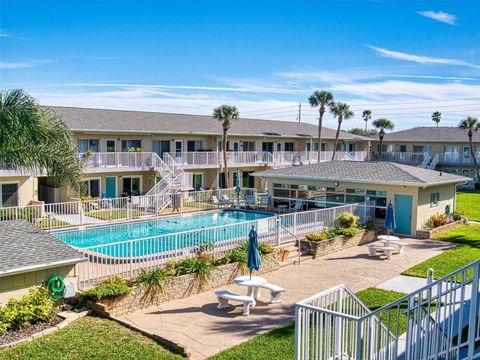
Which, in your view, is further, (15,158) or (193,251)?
(193,251)

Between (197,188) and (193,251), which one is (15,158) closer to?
(193,251)

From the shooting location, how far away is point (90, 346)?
1016 centimetres

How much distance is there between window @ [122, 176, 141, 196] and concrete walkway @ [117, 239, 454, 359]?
1799 cm

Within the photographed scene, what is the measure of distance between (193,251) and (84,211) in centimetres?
1166

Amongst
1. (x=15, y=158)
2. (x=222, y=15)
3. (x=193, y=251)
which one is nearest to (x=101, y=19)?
(x=222, y=15)

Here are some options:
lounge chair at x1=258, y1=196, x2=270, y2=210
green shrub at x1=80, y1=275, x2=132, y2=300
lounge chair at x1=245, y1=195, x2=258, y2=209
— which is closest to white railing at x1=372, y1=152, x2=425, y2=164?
lounge chair at x1=258, y1=196, x2=270, y2=210

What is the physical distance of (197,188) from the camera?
37.8m

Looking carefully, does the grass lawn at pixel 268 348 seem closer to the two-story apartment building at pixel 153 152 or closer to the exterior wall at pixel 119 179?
the two-story apartment building at pixel 153 152

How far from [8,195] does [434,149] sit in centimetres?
4227

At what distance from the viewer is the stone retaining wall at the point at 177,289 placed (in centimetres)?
1229

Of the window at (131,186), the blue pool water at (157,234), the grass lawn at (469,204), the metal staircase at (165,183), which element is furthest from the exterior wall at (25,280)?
the grass lawn at (469,204)

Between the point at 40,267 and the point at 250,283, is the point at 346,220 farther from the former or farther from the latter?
the point at 40,267

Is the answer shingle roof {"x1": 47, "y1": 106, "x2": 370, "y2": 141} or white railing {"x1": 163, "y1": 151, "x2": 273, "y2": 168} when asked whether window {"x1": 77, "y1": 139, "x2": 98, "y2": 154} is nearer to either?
shingle roof {"x1": 47, "y1": 106, "x2": 370, "y2": 141}

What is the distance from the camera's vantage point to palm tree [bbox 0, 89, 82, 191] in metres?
14.0
